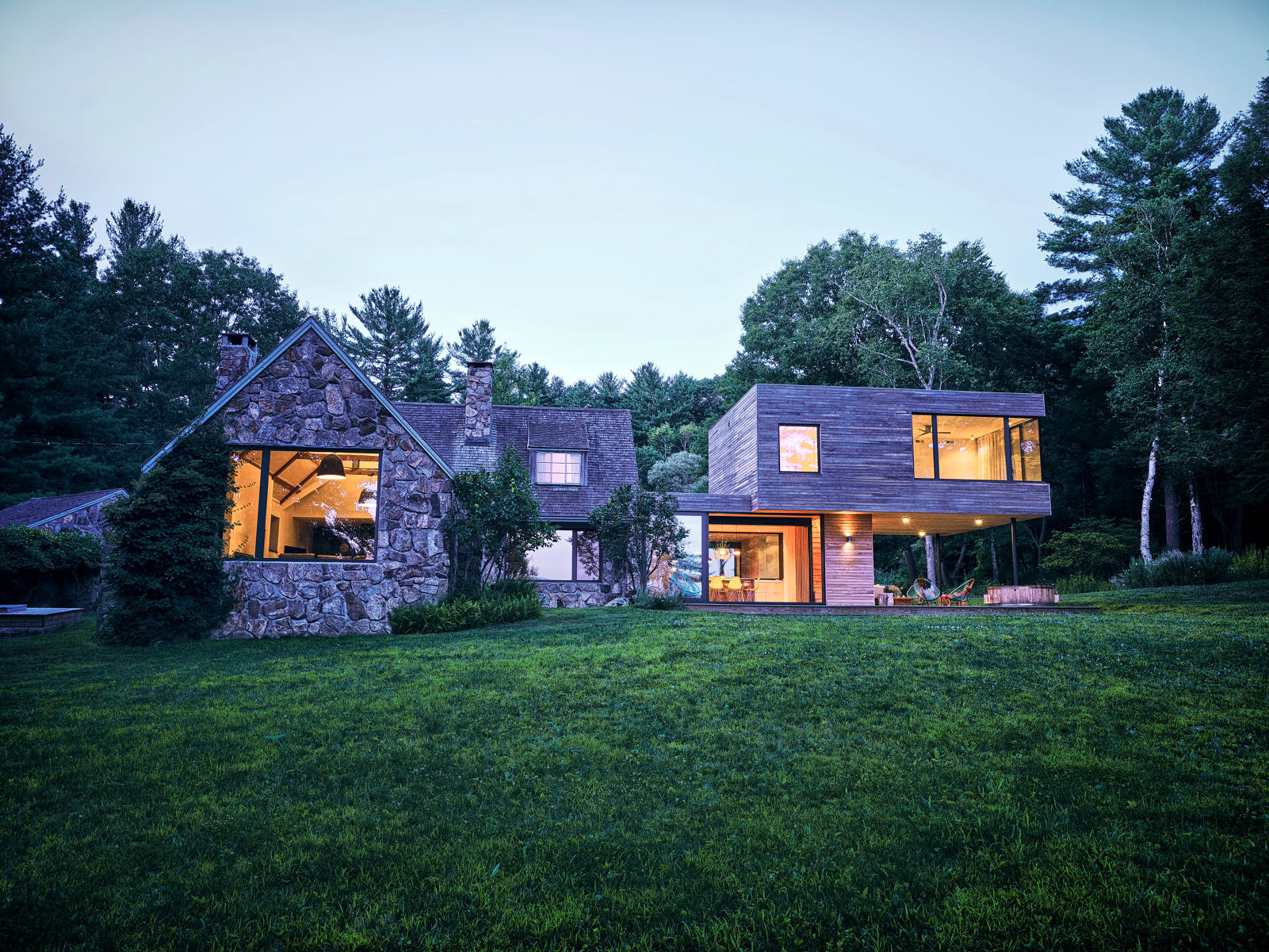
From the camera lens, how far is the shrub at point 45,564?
57.0ft

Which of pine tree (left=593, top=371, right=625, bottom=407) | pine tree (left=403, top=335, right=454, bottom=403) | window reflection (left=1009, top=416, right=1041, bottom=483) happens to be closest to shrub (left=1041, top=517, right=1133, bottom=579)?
window reflection (left=1009, top=416, right=1041, bottom=483)

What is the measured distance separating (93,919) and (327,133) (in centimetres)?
2924

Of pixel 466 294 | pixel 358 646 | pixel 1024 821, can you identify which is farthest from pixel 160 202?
pixel 1024 821

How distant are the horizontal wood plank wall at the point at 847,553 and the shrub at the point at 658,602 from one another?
18.7ft

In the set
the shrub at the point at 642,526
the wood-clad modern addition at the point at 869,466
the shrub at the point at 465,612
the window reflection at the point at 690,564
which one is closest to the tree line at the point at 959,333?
the wood-clad modern addition at the point at 869,466

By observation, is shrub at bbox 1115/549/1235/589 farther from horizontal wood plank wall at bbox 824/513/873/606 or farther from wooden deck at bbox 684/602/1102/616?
horizontal wood plank wall at bbox 824/513/873/606

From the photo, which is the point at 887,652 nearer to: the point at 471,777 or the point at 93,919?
the point at 471,777

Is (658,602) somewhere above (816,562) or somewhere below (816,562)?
below

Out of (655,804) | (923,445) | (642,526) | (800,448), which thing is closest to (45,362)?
(642,526)

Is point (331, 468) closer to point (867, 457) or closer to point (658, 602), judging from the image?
point (658, 602)

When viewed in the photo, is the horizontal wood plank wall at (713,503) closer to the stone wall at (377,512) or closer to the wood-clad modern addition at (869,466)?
the wood-clad modern addition at (869,466)

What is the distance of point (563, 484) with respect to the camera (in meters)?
20.5

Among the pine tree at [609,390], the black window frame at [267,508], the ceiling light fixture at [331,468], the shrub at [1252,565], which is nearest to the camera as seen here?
the black window frame at [267,508]

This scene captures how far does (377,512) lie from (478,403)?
6.57m
